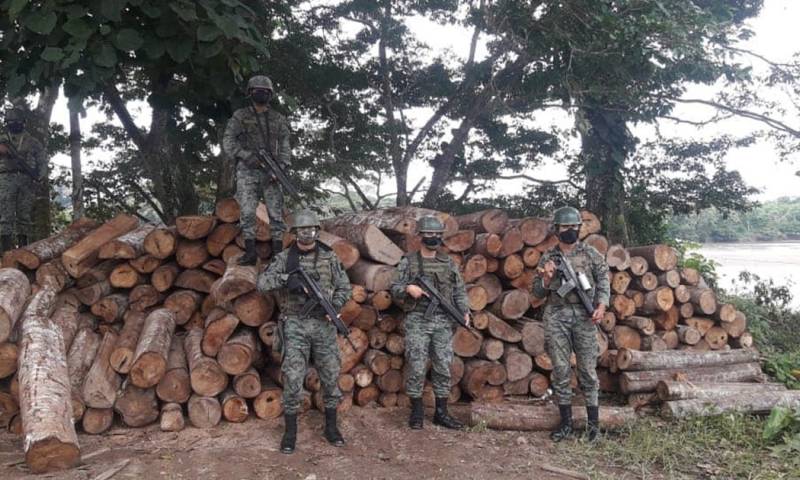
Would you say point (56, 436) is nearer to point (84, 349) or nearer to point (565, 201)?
point (84, 349)

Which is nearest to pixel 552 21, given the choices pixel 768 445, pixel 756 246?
pixel 768 445

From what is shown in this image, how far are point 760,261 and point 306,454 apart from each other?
15.9m

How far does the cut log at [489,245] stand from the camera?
238 inches

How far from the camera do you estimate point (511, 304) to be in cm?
614

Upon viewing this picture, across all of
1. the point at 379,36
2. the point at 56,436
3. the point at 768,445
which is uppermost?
the point at 379,36

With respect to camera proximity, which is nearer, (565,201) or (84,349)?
(84,349)

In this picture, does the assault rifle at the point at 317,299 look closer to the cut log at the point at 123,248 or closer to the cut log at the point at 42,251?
the cut log at the point at 123,248

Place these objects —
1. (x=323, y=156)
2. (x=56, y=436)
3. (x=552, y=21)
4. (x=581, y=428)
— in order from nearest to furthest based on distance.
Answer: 1. (x=56, y=436)
2. (x=581, y=428)
3. (x=552, y=21)
4. (x=323, y=156)

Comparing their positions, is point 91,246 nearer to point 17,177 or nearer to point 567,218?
point 17,177

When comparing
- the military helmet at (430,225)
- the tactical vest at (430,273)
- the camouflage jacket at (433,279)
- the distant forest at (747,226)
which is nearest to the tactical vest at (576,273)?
the camouflage jacket at (433,279)

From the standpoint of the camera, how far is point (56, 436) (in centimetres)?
389

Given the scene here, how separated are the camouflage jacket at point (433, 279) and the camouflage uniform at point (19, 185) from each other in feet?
21.8

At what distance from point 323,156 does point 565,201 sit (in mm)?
5616

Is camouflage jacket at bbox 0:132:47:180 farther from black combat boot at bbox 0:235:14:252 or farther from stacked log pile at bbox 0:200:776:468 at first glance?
stacked log pile at bbox 0:200:776:468
